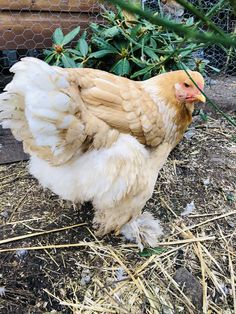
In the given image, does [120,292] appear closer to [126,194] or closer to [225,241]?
[126,194]

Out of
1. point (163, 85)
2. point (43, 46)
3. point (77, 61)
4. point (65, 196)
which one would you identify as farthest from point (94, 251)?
point (43, 46)

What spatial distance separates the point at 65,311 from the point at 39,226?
446 millimetres

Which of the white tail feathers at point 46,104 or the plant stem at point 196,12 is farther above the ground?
the plant stem at point 196,12

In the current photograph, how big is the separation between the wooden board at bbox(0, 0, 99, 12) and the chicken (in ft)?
3.44

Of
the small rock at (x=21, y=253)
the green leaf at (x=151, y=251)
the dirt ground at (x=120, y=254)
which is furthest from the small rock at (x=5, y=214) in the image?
the green leaf at (x=151, y=251)

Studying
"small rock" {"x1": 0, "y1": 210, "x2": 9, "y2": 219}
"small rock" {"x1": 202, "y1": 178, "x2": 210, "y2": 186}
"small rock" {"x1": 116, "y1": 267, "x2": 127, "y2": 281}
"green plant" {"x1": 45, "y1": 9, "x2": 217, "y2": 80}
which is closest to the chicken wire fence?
"green plant" {"x1": 45, "y1": 9, "x2": 217, "y2": 80}

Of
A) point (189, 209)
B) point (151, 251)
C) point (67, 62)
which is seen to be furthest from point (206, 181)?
point (67, 62)

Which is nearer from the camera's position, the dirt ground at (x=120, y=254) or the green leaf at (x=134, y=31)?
the dirt ground at (x=120, y=254)

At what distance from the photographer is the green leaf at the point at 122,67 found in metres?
1.93

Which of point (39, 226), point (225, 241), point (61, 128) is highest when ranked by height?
point (61, 128)

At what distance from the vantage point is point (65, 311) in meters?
1.32

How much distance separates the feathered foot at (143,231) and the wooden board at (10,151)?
29.5 inches

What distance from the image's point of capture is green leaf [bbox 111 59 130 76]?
1.93m

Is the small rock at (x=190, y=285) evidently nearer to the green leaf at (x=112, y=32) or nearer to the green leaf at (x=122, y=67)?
the green leaf at (x=122, y=67)
